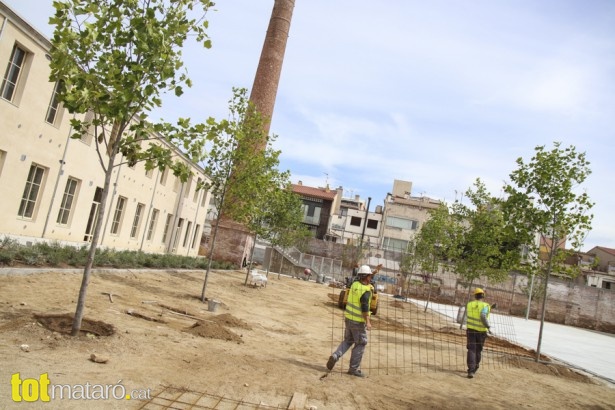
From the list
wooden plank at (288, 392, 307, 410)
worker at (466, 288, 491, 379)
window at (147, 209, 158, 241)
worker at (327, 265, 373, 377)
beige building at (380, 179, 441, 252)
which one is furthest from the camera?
beige building at (380, 179, 441, 252)

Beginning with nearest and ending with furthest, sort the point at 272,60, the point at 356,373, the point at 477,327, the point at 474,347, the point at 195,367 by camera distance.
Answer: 1. the point at 195,367
2. the point at 356,373
3. the point at 474,347
4. the point at 477,327
5. the point at 272,60

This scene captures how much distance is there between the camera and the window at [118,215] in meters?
20.8

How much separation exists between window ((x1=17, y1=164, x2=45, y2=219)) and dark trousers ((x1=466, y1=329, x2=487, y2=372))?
47.0ft

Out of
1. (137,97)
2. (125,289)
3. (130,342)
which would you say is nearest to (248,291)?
(125,289)

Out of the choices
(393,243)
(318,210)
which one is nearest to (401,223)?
(393,243)

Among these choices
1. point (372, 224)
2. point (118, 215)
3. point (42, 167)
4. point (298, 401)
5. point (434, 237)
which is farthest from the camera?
point (372, 224)

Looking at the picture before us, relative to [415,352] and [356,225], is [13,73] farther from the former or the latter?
[356,225]

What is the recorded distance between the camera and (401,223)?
56.8 metres

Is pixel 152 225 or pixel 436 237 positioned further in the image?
pixel 436 237

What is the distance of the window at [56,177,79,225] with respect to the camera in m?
16.5

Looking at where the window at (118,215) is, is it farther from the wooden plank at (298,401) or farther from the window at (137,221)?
the wooden plank at (298,401)

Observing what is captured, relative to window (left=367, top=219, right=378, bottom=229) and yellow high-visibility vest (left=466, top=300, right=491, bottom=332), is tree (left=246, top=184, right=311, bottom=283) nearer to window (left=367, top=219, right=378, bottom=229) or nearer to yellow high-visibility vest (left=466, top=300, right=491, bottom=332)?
yellow high-visibility vest (left=466, top=300, right=491, bottom=332)

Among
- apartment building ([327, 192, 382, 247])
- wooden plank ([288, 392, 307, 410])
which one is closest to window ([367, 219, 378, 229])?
apartment building ([327, 192, 382, 247])

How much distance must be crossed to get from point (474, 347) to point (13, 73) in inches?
598
